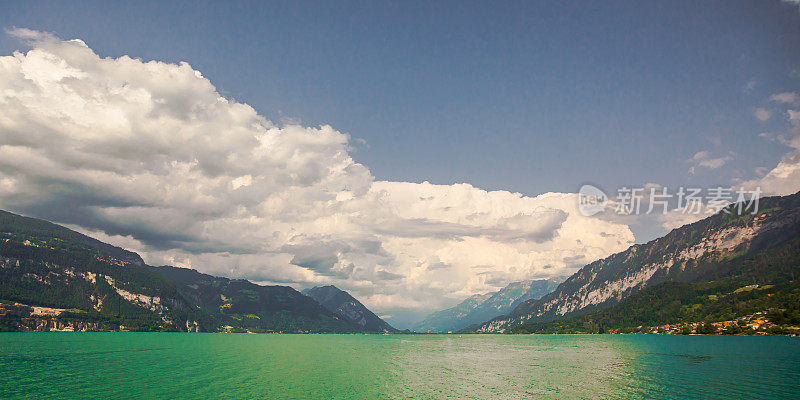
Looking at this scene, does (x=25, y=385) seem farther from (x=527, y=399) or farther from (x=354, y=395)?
(x=527, y=399)

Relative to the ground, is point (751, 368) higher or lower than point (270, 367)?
higher

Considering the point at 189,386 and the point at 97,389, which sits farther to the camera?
the point at 189,386

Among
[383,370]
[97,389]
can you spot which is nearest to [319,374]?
[383,370]

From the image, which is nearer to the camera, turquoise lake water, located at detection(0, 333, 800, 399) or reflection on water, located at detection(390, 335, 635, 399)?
turquoise lake water, located at detection(0, 333, 800, 399)

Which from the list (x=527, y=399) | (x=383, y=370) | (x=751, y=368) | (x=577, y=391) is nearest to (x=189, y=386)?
(x=383, y=370)

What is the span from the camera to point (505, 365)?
128m

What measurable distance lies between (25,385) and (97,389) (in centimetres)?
1368

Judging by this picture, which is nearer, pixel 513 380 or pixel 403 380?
pixel 513 380

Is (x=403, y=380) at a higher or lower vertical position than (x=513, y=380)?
lower

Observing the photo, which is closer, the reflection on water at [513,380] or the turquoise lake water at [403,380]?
the turquoise lake water at [403,380]

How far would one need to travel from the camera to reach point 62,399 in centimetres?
6425

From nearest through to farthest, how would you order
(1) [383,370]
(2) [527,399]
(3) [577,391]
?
(2) [527,399]
(3) [577,391]
(1) [383,370]

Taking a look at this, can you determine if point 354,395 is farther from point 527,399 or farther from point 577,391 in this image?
point 577,391

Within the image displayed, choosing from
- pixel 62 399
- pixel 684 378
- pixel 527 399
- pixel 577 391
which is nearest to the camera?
pixel 62 399
